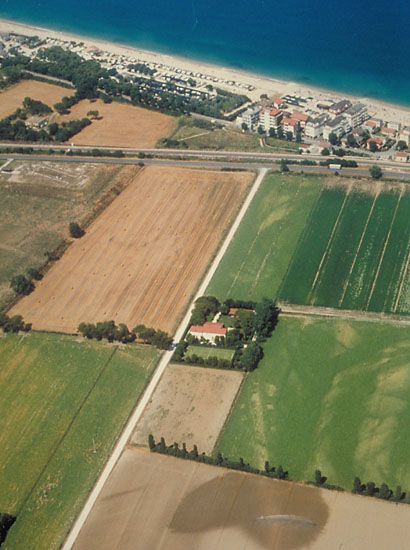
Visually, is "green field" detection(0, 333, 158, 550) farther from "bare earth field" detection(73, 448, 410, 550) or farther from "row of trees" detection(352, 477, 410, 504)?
"row of trees" detection(352, 477, 410, 504)

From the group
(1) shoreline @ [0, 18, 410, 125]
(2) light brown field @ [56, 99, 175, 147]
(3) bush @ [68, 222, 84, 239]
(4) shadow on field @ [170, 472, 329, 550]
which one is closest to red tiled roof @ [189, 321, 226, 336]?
(4) shadow on field @ [170, 472, 329, 550]

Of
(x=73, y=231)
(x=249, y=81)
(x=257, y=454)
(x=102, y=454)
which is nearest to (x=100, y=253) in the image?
(x=73, y=231)

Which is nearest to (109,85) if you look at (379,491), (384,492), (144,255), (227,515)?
(144,255)

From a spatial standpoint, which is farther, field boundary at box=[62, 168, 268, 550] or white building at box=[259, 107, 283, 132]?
white building at box=[259, 107, 283, 132]

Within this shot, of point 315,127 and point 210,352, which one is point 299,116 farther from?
point 210,352

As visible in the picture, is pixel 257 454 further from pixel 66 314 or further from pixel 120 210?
pixel 120 210

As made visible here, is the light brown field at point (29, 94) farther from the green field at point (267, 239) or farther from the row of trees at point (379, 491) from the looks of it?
the row of trees at point (379, 491)

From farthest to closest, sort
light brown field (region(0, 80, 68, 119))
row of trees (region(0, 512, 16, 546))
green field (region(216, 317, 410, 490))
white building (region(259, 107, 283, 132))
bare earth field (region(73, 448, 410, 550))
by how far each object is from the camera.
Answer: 1. light brown field (region(0, 80, 68, 119))
2. white building (region(259, 107, 283, 132))
3. green field (region(216, 317, 410, 490))
4. row of trees (region(0, 512, 16, 546))
5. bare earth field (region(73, 448, 410, 550))
